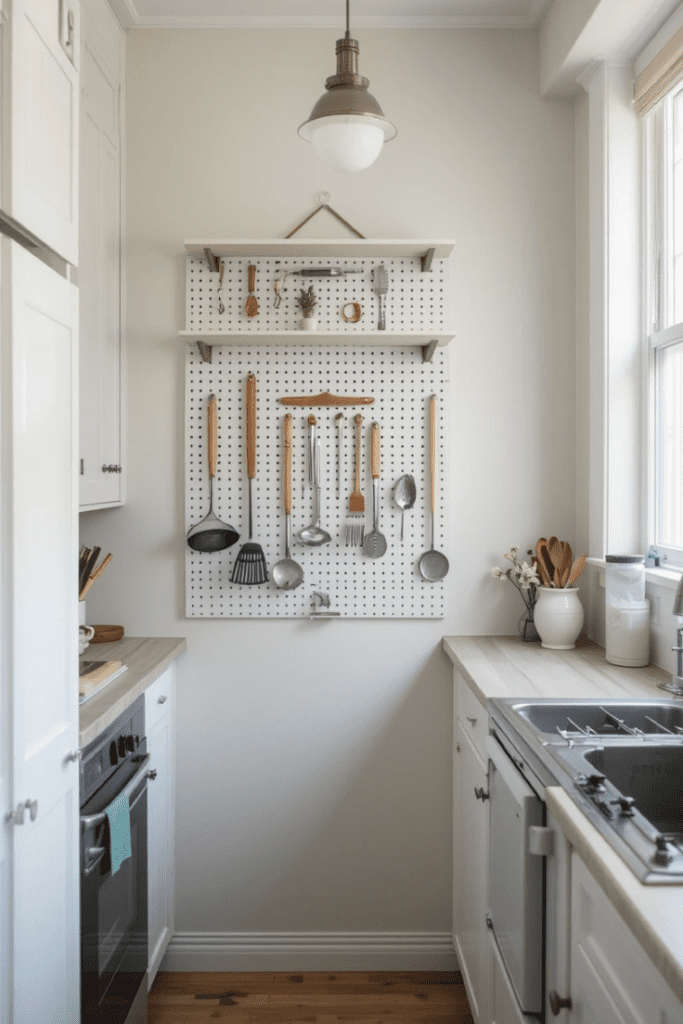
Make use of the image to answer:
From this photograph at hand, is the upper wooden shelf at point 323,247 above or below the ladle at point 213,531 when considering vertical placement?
above

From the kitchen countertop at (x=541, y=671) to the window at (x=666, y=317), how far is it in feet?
1.23

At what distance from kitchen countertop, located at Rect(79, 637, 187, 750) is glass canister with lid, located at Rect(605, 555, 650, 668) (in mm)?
1322

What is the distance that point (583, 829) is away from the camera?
1.22 metres

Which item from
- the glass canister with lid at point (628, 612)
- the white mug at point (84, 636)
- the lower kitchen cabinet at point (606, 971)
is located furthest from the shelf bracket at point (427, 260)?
the lower kitchen cabinet at point (606, 971)

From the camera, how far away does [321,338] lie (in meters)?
2.54

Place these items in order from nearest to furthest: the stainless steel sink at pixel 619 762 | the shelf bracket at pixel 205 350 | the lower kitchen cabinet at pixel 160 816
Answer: the stainless steel sink at pixel 619 762 → the lower kitchen cabinet at pixel 160 816 → the shelf bracket at pixel 205 350

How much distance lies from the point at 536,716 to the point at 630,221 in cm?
154

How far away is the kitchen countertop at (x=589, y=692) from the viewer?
95 centimetres

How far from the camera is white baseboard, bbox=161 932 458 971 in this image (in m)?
2.66

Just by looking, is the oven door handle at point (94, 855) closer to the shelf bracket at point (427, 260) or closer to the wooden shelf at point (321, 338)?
the wooden shelf at point (321, 338)

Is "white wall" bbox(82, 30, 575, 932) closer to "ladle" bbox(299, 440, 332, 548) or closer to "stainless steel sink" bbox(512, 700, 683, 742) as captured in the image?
"ladle" bbox(299, 440, 332, 548)

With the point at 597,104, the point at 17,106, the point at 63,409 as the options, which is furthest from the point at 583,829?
the point at 597,104

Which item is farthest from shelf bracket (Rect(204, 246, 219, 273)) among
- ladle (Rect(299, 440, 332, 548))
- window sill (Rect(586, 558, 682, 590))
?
window sill (Rect(586, 558, 682, 590))

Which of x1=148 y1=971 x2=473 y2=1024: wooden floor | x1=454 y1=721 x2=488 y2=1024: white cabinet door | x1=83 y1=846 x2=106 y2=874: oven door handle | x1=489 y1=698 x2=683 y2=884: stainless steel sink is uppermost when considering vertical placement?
x1=489 y1=698 x2=683 y2=884: stainless steel sink
